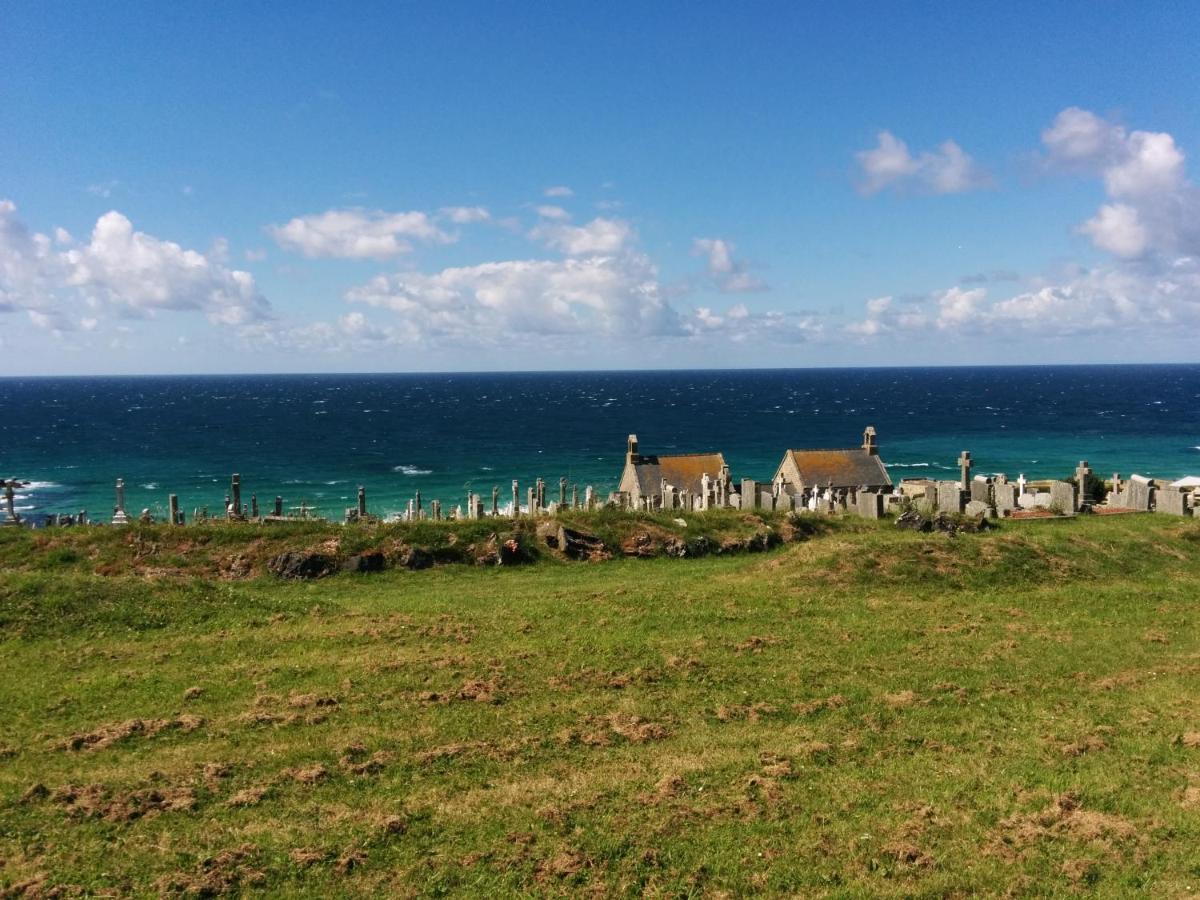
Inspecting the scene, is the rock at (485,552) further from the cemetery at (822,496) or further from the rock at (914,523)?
the rock at (914,523)

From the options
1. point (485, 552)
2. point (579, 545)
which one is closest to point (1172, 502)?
point (579, 545)

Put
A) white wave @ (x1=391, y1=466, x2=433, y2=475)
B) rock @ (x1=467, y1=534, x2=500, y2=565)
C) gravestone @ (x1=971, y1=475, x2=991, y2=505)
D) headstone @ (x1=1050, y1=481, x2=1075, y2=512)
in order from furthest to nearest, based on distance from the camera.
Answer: white wave @ (x1=391, y1=466, x2=433, y2=475) < gravestone @ (x1=971, y1=475, x2=991, y2=505) < headstone @ (x1=1050, y1=481, x2=1075, y2=512) < rock @ (x1=467, y1=534, x2=500, y2=565)

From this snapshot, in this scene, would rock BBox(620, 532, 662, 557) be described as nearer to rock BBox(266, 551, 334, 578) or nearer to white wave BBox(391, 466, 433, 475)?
rock BBox(266, 551, 334, 578)

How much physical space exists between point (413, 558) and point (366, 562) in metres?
1.42

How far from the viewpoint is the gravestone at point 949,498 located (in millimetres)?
34188

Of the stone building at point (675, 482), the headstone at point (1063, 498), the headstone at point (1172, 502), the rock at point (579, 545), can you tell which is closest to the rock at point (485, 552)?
the rock at point (579, 545)

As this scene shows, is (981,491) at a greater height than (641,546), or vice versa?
(981,491)

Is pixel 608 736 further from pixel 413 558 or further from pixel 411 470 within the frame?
pixel 411 470

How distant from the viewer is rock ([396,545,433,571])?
26.5 metres

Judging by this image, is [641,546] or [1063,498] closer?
[641,546]

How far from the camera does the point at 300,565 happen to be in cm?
2541

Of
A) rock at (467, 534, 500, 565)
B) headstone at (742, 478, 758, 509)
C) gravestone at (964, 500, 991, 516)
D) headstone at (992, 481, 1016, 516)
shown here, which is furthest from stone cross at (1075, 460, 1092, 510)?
rock at (467, 534, 500, 565)

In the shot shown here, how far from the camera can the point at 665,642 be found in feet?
60.5

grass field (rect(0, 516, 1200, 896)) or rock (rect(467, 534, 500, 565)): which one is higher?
rock (rect(467, 534, 500, 565))
